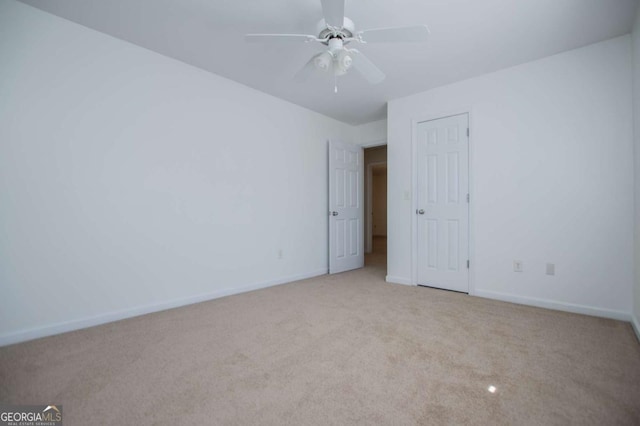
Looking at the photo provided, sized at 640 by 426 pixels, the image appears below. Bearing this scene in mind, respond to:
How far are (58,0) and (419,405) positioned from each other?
361 cm

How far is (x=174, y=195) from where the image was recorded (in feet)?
9.66

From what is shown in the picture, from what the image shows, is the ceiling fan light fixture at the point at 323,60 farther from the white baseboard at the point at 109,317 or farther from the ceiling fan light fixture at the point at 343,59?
the white baseboard at the point at 109,317

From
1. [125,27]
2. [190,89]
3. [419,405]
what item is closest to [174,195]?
[190,89]

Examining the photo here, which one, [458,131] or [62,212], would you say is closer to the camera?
[62,212]

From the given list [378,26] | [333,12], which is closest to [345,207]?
[378,26]

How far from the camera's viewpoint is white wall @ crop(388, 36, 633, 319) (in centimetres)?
253

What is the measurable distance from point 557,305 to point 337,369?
2.46 metres

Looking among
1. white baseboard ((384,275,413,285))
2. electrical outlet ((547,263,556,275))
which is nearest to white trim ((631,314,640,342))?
electrical outlet ((547,263,556,275))

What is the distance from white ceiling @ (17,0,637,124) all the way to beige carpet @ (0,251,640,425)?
8.24ft

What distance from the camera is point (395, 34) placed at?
6.31 feet

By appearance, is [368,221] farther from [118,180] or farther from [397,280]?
[118,180]

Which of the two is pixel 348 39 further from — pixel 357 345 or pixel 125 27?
pixel 357 345

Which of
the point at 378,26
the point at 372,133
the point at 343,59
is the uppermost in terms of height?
the point at 378,26

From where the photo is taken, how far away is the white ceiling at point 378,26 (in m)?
2.13
